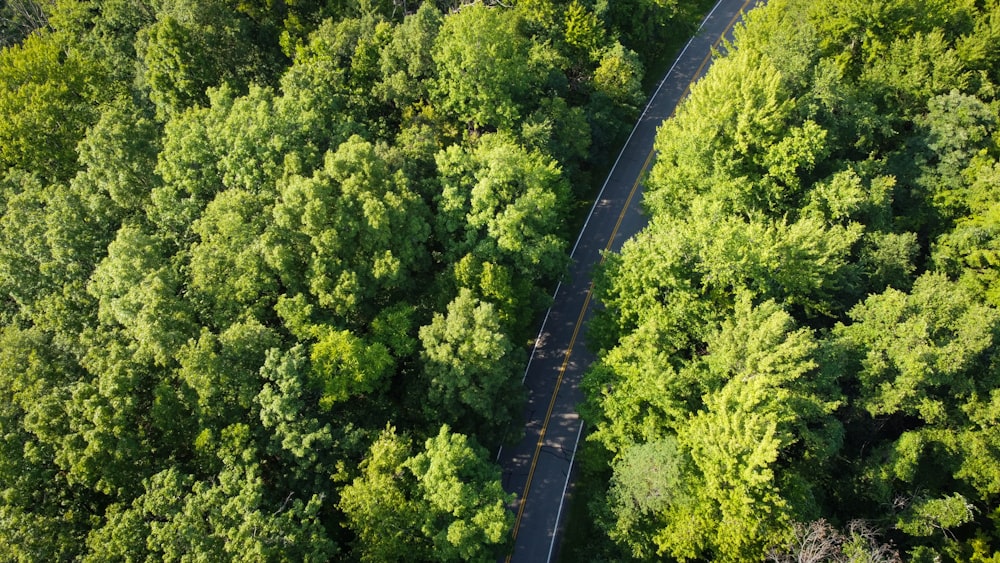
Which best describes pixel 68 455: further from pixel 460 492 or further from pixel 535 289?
pixel 535 289

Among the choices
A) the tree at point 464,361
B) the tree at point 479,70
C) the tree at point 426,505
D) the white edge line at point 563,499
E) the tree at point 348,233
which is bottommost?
the white edge line at point 563,499

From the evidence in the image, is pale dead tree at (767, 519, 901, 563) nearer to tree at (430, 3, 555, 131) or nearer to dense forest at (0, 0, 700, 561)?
dense forest at (0, 0, 700, 561)

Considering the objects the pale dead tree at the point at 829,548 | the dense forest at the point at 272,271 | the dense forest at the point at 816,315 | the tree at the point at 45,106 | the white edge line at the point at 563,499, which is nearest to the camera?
the pale dead tree at the point at 829,548

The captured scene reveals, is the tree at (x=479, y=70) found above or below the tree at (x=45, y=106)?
above

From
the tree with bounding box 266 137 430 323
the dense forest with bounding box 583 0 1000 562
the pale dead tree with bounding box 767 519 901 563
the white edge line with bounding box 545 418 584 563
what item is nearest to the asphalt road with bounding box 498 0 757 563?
the white edge line with bounding box 545 418 584 563

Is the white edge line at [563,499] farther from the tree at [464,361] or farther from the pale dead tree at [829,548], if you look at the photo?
the pale dead tree at [829,548]

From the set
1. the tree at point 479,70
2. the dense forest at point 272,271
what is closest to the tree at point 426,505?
the dense forest at point 272,271

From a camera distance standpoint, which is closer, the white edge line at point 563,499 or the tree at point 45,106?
the white edge line at point 563,499
